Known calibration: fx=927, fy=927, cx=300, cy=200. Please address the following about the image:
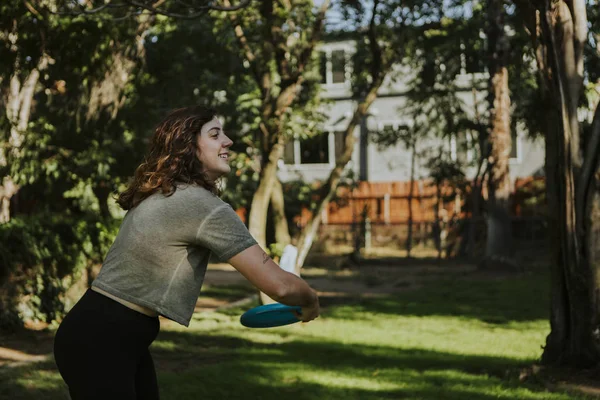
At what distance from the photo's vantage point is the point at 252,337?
1058 centimetres

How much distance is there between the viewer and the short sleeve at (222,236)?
10.5ft

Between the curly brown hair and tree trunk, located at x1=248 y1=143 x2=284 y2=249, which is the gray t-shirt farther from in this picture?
tree trunk, located at x1=248 y1=143 x2=284 y2=249

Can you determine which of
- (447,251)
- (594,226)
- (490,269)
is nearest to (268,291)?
(594,226)

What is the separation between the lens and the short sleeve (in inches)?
125

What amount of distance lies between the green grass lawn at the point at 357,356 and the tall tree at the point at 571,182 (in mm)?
644

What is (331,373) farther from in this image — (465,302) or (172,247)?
(465,302)

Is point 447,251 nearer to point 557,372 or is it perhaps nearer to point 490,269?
point 490,269

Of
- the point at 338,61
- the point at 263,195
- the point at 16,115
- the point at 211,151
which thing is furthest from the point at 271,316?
the point at 338,61

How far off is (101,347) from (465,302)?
38.5ft

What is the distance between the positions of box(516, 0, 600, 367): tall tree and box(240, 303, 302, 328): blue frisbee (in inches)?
182

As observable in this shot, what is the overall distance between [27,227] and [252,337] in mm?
2883

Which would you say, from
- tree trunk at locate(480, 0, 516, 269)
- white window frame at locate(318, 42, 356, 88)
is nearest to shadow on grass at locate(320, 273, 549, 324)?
tree trunk at locate(480, 0, 516, 269)

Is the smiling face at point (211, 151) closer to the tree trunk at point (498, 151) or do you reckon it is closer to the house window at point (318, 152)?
the tree trunk at point (498, 151)

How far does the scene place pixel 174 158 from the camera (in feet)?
10.9
